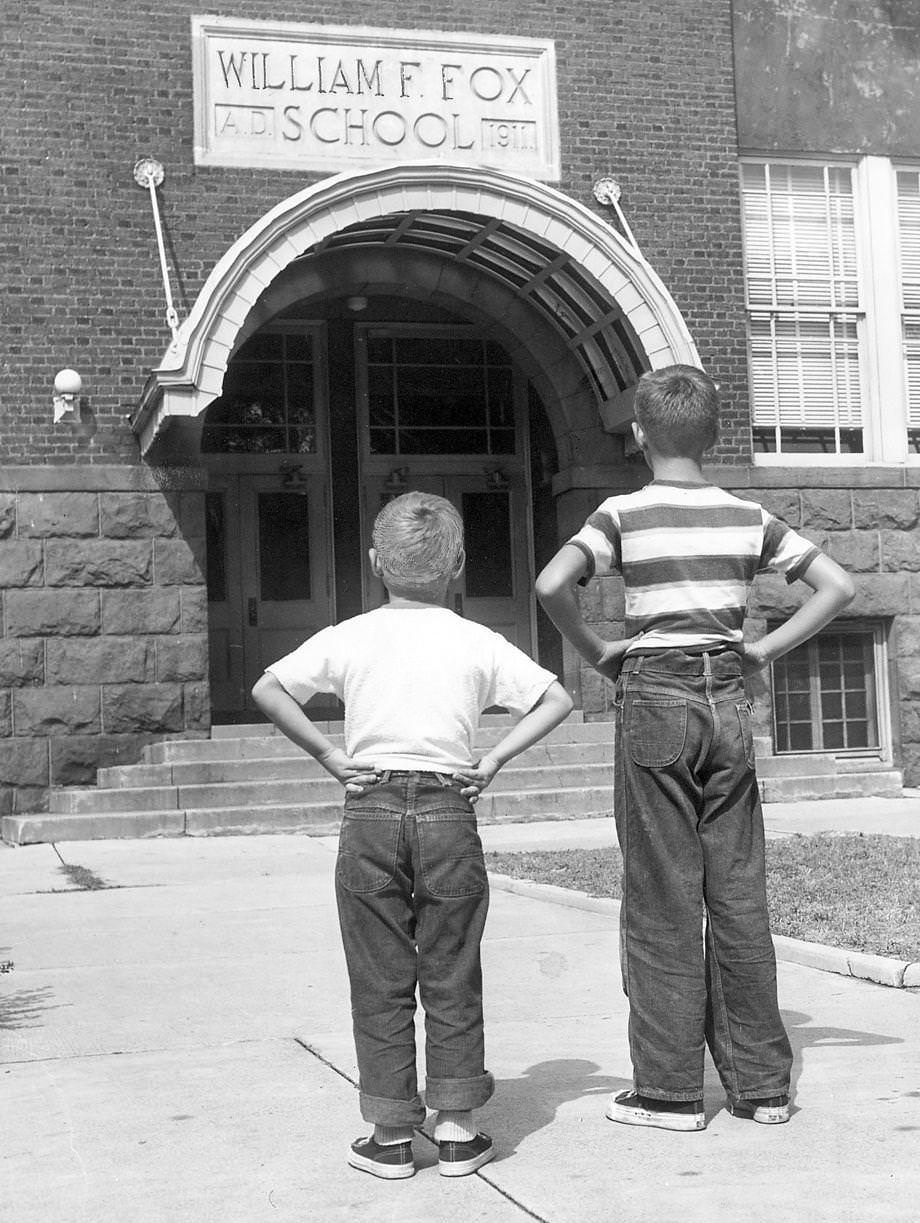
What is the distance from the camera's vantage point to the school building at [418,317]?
41.2ft

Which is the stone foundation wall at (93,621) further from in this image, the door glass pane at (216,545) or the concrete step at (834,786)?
the concrete step at (834,786)

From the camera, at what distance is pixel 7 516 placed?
40.8 feet

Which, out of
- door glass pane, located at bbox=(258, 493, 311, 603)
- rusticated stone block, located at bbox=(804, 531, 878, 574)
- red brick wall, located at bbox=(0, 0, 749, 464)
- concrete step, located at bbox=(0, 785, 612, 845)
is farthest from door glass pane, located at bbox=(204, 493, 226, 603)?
rusticated stone block, located at bbox=(804, 531, 878, 574)

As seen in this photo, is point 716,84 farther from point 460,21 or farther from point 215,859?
point 215,859

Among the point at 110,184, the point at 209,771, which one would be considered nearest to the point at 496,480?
the point at 110,184

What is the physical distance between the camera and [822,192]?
1478 centimetres

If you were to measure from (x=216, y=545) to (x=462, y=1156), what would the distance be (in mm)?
11825

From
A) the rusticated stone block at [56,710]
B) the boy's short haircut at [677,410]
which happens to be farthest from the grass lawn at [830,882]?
the rusticated stone block at [56,710]

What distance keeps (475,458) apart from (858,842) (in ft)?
23.8

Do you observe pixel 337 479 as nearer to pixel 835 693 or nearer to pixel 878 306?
pixel 835 693

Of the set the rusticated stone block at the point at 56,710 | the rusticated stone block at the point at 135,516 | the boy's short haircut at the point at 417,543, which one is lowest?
the rusticated stone block at the point at 56,710

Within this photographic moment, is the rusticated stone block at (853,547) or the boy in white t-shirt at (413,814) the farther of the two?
the rusticated stone block at (853,547)

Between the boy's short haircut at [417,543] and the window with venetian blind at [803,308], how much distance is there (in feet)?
36.0

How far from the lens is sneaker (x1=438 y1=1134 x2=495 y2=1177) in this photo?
11.5 ft
